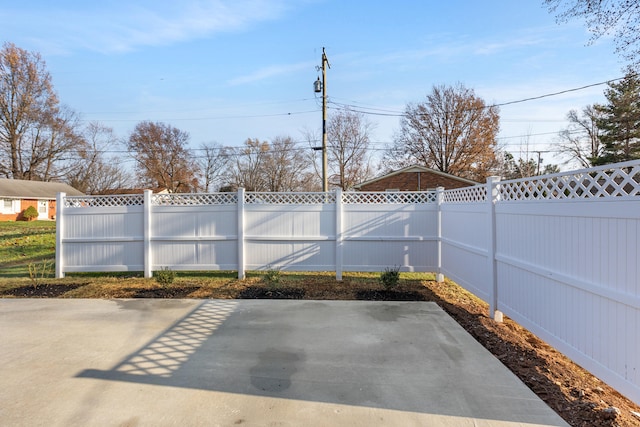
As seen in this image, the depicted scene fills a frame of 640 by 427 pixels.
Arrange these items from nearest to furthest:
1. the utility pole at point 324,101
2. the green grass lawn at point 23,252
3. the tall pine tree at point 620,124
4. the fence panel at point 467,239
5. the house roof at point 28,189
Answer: the fence panel at point 467,239
the green grass lawn at point 23,252
the utility pole at point 324,101
the tall pine tree at point 620,124
the house roof at point 28,189

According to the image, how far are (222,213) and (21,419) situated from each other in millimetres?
4940

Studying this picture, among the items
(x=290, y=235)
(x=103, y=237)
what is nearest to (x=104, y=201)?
(x=103, y=237)

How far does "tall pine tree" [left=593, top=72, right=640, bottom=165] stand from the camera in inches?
774

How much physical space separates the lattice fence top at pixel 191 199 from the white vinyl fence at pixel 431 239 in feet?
0.09

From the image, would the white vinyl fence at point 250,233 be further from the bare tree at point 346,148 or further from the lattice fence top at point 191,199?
the bare tree at point 346,148

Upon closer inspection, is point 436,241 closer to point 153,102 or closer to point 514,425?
point 514,425

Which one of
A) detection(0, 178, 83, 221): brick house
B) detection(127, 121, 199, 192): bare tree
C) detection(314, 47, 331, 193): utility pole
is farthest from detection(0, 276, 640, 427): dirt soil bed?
detection(127, 121, 199, 192): bare tree

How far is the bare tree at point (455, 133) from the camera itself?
2675 centimetres

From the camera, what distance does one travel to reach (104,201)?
23.6 feet

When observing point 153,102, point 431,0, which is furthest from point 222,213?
point 153,102

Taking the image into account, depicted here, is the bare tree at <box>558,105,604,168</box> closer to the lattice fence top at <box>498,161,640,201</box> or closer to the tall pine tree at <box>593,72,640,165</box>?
the tall pine tree at <box>593,72,640,165</box>

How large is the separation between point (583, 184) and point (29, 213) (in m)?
34.7

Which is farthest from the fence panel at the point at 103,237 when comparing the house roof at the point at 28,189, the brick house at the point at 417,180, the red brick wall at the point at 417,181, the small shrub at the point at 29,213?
the small shrub at the point at 29,213

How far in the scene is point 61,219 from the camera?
22.9 feet
